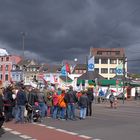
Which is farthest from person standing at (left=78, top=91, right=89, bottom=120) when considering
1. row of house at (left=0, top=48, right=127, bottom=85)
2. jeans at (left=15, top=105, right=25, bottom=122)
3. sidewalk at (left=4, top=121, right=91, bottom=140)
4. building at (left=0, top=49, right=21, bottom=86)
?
row of house at (left=0, top=48, right=127, bottom=85)

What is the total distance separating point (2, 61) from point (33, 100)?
10931cm

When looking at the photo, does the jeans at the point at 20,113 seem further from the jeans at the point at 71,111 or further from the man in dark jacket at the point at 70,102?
the jeans at the point at 71,111

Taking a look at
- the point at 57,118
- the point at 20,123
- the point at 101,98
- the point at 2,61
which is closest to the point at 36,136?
the point at 20,123

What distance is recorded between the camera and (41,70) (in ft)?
438

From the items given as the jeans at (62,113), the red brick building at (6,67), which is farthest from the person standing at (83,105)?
the red brick building at (6,67)

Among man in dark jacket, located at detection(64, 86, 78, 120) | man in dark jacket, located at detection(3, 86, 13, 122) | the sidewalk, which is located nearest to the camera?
the sidewalk

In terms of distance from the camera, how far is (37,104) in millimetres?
21141

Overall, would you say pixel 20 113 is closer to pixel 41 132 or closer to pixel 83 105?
pixel 83 105

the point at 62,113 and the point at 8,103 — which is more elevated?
the point at 8,103

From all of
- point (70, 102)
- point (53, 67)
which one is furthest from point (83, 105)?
point (53, 67)

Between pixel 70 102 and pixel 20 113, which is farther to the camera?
pixel 70 102

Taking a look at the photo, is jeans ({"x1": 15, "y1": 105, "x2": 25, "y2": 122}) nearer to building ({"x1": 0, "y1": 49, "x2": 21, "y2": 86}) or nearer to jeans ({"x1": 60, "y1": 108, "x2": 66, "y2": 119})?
jeans ({"x1": 60, "y1": 108, "x2": 66, "y2": 119})

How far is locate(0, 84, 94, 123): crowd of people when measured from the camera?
19.5 meters

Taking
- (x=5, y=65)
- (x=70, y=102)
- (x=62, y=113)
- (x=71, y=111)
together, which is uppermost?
(x=5, y=65)
